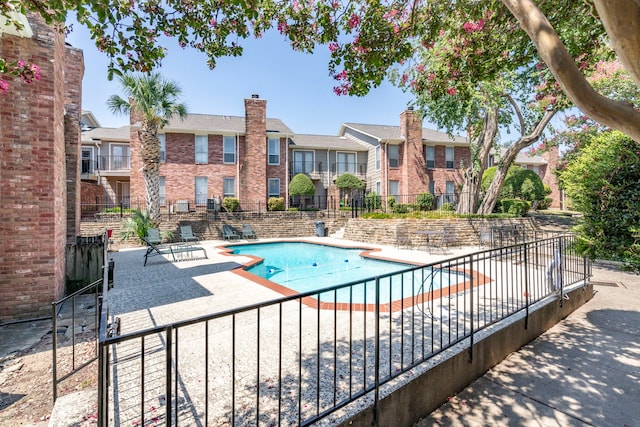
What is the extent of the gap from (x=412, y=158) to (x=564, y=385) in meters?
24.1

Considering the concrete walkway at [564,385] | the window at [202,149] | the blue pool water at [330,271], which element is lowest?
the blue pool water at [330,271]

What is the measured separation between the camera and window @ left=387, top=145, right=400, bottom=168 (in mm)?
25859

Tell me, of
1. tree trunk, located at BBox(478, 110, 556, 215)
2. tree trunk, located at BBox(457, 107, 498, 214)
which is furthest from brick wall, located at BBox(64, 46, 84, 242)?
tree trunk, located at BBox(478, 110, 556, 215)

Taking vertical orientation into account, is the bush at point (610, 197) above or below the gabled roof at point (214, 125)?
below

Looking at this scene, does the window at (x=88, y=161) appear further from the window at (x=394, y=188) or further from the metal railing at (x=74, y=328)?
the window at (x=394, y=188)

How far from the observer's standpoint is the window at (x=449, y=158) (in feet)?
88.2

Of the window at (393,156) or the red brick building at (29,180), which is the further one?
the window at (393,156)

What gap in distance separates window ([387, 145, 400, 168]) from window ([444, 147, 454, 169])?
4.90 m

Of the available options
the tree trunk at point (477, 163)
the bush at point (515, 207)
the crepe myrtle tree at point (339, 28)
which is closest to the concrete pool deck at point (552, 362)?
the crepe myrtle tree at point (339, 28)

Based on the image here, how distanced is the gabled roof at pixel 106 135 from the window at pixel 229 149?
8.13m

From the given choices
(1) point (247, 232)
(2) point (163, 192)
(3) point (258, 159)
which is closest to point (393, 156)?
(3) point (258, 159)

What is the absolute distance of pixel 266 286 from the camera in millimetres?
7051

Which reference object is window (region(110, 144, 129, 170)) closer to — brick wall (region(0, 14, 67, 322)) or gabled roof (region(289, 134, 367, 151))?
gabled roof (region(289, 134, 367, 151))

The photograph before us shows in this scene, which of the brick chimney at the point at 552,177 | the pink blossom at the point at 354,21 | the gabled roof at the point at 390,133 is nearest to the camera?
the pink blossom at the point at 354,21
